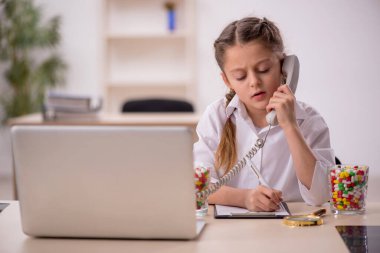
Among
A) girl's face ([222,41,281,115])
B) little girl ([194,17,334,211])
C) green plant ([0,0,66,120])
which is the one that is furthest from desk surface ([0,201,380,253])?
green plant ([0,0,66,120])

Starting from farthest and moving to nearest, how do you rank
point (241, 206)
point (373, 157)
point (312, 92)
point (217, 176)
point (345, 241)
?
point (312, 92) → point (373, 157) → point (217, 176) → point (241, 206) → point (345, 241)

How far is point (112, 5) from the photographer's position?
238 inches

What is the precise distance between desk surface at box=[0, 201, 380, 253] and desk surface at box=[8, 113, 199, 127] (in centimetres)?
225

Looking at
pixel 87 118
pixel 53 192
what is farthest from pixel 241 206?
pixel 87 118

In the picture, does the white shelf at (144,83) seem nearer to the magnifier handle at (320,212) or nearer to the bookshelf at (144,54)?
the bookshelf at (144,54)

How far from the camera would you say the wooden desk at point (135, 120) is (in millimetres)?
3611

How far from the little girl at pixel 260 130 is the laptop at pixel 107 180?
368 millimetres

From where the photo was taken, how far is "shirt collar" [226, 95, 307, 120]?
1.81 m

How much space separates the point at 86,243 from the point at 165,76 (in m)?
4.93

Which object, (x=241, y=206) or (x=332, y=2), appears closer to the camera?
(x=241, y=206)

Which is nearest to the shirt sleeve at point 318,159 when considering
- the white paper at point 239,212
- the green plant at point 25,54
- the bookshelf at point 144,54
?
the white paper at point 239,212

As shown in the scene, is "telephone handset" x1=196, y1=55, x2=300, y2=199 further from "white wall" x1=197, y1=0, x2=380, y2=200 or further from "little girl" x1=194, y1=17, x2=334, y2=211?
"white wall" x1=197, y1=0, x2=380, y2=200

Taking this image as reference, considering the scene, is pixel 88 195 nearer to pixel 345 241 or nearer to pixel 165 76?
pixel 345 241

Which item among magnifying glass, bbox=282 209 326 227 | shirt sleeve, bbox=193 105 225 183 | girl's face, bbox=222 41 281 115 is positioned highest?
Result: girl's face, bbox=222 41 281 115
